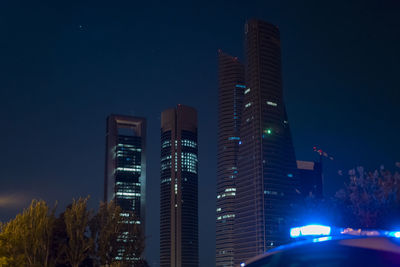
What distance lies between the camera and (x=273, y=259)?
3.40 metres

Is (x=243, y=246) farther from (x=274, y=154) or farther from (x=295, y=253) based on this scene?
(x=295, y=253)

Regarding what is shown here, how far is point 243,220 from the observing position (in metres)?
200

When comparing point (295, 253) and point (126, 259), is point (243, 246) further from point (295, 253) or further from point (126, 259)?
point (295, 253)

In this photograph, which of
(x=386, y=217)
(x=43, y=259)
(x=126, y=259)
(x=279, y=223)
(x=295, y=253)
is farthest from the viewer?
(x=279, y=223)

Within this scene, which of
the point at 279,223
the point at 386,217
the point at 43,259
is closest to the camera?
the point at 386,217

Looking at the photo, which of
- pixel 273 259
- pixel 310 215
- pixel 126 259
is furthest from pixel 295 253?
pixel 126 259

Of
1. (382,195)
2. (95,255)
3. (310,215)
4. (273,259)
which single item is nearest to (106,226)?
(95,255)

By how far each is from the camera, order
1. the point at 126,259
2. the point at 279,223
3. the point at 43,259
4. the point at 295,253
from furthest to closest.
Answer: the point at 279,223 → the point at 126,259 → the point at 43,259 → the point at 295,253

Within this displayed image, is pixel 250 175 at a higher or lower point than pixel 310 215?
higher

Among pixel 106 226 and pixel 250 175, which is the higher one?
pixel 250 175

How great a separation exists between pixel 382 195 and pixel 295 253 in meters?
23.7

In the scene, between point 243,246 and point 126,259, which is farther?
point 243,246

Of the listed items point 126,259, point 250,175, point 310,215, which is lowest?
point 126,259

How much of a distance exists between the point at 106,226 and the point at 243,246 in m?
171
